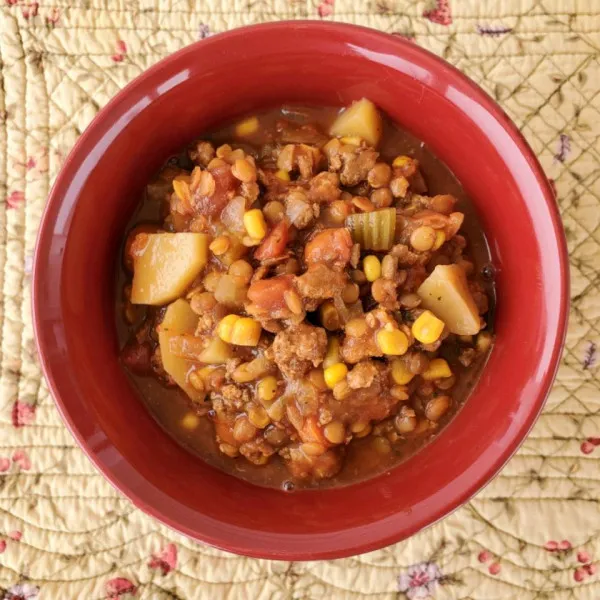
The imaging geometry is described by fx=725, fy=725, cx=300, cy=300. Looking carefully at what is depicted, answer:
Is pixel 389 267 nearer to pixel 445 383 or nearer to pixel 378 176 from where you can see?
pixel 378 176

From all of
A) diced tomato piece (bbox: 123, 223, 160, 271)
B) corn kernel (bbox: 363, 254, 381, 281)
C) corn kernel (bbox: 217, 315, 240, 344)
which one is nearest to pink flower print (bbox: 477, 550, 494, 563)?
corn kernel (bbox: 363, 254, 381, 281)

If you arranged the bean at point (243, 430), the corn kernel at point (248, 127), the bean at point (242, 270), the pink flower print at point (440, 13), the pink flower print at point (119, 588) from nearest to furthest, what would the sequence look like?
the bean at point (242, 270), the bean at point (243, 430), the corn kernel at point (248, 127), the pink flower print at point (119, 588), the pink flower print at point (440, 13)

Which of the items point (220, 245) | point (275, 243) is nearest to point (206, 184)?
point (220, 245)

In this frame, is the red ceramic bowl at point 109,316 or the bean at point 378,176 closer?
the red ceramic bowl at point 109,316

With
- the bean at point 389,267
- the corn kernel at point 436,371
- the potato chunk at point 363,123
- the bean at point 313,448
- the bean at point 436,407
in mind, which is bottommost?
the bean at point 313,448

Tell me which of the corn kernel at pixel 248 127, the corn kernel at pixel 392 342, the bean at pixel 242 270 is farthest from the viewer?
the corn kernel at pixel 248 127

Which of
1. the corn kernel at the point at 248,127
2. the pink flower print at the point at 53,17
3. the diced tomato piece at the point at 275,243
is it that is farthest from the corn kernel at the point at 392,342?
the pink flower print at the point at 53,17

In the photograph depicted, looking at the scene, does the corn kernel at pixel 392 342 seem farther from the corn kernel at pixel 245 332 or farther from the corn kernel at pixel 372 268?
the corn kernel at pixel 245 332
